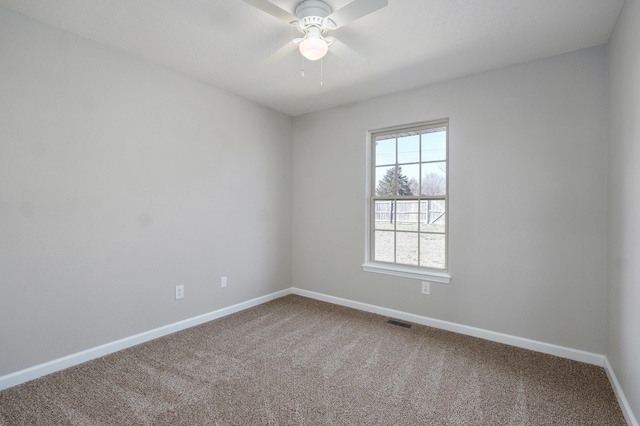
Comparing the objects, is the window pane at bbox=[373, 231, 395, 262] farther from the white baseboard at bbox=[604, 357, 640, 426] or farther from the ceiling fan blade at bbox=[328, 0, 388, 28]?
the ceiling fan blade at bbox=[328, 0, 388, 28]

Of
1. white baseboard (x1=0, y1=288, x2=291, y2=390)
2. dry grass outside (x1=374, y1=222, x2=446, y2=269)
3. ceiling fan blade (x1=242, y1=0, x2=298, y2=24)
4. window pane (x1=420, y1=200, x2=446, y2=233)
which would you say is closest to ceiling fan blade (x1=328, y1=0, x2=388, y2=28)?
ceiling fan blade (x1=242, y1=0, x2=298, y2=24)

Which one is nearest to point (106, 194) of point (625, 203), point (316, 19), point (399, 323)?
point (316, 19)

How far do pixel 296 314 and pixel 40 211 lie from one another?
8.08ft

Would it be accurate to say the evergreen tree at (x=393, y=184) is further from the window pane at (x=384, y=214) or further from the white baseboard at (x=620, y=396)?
the white baseboard at (x=620, y=396)

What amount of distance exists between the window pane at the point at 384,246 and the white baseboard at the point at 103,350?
67.6 inches

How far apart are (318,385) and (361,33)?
8.41 ft

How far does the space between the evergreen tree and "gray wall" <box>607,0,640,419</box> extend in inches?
65.7

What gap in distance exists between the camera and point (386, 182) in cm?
355

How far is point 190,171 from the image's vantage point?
10.1 feet

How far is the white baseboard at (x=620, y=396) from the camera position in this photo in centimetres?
166

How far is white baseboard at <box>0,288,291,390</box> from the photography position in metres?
2.04

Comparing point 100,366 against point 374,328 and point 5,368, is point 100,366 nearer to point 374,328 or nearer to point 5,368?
point 5,368

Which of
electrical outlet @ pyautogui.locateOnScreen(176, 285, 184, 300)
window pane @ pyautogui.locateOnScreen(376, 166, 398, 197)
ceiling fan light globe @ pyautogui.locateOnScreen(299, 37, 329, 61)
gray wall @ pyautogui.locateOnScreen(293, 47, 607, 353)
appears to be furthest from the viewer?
window pane @ pyautogui.locateOnScreen(376, 166, 398, 197)

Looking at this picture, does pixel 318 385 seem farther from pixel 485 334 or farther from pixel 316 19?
pixel 316 19
